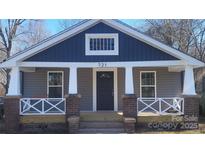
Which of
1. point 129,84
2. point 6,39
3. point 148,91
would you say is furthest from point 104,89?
point 6,39

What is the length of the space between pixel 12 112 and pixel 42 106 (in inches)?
43.7

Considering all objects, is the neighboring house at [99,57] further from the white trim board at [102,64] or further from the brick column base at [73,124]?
the brick column base at [73,124]

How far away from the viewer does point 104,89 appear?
16.1 meters

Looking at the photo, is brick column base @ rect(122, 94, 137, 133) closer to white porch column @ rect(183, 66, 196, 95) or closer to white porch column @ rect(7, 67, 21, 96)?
white porch column @ rect(183, 66, 196, 95)

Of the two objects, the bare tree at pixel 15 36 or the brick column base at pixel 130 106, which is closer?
the brick column base at pixel 130 106

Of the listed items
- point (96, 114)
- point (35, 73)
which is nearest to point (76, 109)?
point (96, 114)

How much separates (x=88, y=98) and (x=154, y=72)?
3.04 metres

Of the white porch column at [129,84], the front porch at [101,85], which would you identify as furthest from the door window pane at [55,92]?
the white porch column at [129,84]

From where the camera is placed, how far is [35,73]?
16.0m

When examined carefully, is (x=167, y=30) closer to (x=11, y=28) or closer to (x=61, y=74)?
(x=61, y=74)

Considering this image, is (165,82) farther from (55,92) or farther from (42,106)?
(42,106)

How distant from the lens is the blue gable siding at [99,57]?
14.2 meters

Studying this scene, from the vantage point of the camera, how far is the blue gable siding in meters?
14.2

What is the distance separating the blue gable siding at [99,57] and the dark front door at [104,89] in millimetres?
1835
